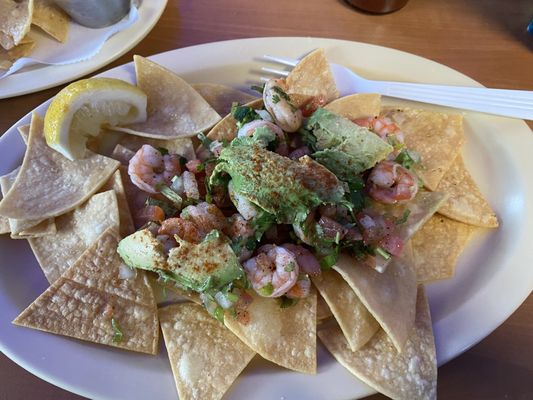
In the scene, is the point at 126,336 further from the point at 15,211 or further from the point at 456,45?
the point at 456,45

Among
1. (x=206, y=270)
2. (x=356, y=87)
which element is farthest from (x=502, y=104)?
(x=206, y=270)

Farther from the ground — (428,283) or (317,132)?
(317,132)

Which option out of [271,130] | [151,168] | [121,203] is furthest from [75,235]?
[271,130]

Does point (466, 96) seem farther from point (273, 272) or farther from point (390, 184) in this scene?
point (273, 272)

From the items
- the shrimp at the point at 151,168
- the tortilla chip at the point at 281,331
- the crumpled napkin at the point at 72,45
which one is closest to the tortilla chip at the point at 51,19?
the crumpled napkin at the point at 72,45

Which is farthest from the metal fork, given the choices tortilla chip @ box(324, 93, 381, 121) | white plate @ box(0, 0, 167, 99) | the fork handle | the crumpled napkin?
the crumpled napkin

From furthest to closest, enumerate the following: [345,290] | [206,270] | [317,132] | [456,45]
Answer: [456,45] < [317,132] < [345,290] < [206,270]

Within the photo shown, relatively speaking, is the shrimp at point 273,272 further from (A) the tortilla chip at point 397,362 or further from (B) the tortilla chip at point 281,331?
(A) the tortilla chip at point 397,362
